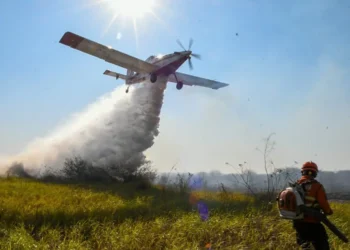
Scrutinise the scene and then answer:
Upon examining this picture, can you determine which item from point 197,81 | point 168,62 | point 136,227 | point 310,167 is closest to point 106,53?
point 168,62

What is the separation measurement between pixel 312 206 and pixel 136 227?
3.95 metres

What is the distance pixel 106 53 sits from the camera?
886 inches

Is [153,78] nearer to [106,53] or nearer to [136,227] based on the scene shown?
[106,53]

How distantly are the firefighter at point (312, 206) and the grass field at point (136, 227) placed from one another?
1241mm

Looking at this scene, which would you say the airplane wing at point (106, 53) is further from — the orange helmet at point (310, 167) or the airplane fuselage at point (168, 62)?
the orange helmet at point (310, 167)

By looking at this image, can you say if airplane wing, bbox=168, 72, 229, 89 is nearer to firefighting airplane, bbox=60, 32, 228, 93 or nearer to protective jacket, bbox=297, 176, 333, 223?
firefighting airplane, bbox=60, 32, 228, 93

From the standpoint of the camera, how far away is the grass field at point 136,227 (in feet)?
22.1

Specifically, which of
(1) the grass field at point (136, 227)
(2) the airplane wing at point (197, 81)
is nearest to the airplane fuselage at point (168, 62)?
(2) the airplane wing at point (197, 81)

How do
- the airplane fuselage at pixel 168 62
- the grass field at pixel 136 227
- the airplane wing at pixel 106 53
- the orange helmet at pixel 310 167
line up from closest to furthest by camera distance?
the orange helmet at pixel 310 167 < the grass field at pixel 136 227 < the airplane wing at pixel 106 53 < the airplane fuselage at pixel 168 62

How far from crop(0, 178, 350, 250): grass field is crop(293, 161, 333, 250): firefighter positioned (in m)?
1.24

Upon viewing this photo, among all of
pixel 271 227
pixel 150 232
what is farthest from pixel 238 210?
pixel 150 232

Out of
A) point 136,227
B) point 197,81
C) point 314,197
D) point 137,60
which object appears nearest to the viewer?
point 314,197

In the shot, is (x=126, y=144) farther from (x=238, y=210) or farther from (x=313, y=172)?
(x=313, y=172)

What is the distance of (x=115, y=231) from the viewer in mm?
7426
